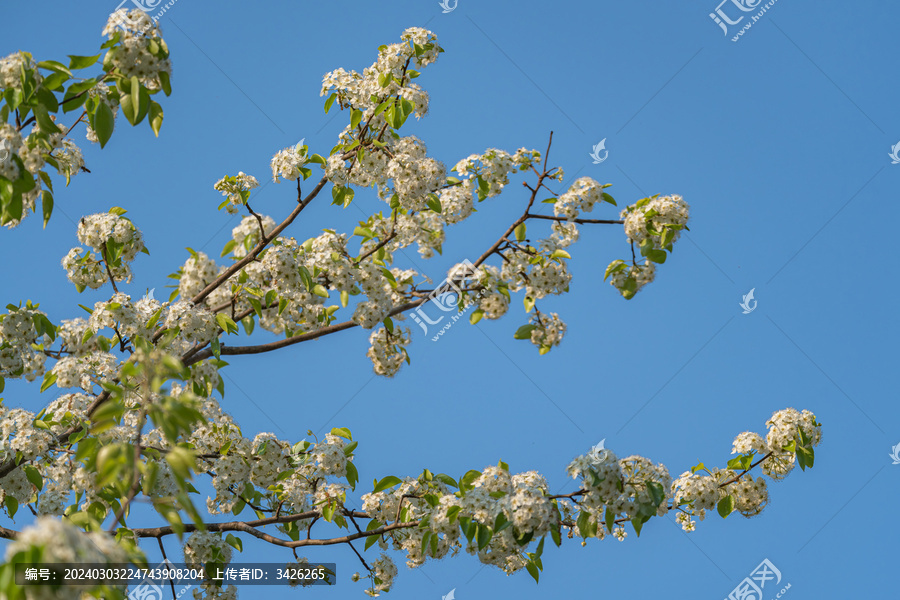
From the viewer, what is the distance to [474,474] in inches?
169

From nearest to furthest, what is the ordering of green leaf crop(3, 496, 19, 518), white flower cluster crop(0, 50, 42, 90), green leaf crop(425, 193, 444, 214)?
white flower cluster crop(0, 50, 42, 90), green leaf crop(3, 496, 19, 518), green leaf crop(425, 193, 444, 214)

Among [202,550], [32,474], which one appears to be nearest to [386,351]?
[202,550]

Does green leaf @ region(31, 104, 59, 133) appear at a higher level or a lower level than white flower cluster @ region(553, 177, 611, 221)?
higher

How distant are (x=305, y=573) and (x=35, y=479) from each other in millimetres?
1671

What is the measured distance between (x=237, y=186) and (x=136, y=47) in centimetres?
199

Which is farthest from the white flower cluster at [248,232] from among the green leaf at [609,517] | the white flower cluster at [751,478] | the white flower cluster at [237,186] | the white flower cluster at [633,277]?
the white flower cluster at [751,478]

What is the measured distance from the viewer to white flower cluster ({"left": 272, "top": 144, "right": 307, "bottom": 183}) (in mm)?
5176

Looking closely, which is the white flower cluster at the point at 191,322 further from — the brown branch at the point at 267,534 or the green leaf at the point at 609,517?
the green leaf at the point at 609,517

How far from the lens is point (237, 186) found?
5.30 meters

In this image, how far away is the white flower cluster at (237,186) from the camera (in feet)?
17.4

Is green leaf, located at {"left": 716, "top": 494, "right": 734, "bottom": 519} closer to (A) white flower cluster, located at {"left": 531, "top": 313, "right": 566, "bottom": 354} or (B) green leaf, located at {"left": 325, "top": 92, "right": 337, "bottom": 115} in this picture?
(A) white flower cluster, located at {"left": 531, "top": 313, "right": 566, "bottom": 354}

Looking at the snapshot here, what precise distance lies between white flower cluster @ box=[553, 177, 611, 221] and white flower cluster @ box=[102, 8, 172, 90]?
8.16ft

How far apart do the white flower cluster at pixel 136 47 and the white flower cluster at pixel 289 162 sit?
69.2 inches

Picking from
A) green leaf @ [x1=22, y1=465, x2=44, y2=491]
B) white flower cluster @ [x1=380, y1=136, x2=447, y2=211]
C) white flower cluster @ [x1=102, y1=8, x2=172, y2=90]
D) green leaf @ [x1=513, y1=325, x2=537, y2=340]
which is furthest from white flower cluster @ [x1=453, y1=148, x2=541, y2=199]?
green leaf @ [x1=22, y1=465, x2=44, y2=491]
